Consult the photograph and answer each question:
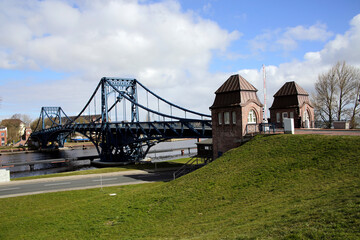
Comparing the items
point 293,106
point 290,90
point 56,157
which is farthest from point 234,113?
point 56,157

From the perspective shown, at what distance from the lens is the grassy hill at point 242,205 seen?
8414mm

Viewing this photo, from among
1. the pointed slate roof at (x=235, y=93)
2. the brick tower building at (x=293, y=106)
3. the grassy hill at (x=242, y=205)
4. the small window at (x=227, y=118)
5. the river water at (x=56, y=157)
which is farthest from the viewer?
the river water at (x=56, y=157)

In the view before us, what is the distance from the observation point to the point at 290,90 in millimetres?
29641

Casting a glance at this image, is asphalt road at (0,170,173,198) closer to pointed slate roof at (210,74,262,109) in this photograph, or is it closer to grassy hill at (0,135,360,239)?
grassy hill at (0,135,360,239)

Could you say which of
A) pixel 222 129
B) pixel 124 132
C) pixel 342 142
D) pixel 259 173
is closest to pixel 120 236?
pixel 259 173

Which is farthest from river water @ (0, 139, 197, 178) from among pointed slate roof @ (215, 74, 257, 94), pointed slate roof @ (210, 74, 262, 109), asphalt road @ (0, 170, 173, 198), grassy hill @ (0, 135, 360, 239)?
pointed slate roof @ (215, 74, 257, 94)

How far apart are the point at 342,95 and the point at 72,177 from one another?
36.0m

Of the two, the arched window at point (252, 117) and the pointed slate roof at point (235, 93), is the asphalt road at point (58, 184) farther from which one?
the arched window at point (252, 117)

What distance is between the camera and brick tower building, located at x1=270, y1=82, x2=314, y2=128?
95.3 feet

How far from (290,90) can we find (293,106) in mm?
1864

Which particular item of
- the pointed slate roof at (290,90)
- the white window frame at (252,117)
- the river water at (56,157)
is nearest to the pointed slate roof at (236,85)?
the white window frame at (252,117)

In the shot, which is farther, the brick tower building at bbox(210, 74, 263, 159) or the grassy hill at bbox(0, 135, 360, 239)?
the brick tower building at bbox(210, 74, 263, 159)

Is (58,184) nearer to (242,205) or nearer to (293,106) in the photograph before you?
(242,205)

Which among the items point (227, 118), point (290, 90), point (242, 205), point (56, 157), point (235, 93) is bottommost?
point (56, 157)
